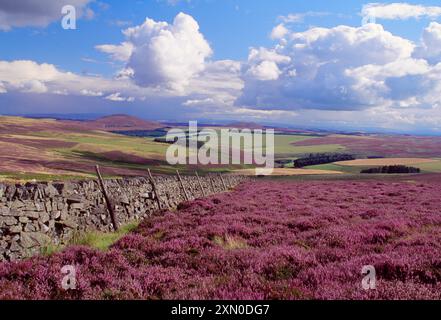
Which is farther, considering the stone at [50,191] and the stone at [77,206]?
the stone at [77,206]

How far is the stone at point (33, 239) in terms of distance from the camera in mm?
12062

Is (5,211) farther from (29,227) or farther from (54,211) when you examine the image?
(54,211)

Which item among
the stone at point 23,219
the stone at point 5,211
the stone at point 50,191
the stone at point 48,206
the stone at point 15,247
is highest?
the stone at point 50,191

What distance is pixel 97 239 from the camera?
47.8 ft

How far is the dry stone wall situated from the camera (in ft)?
39.4

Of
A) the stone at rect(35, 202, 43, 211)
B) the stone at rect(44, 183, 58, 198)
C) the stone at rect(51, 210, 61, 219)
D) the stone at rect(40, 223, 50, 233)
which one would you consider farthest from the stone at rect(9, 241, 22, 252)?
the stone at rect(44, 183, 58, 198)

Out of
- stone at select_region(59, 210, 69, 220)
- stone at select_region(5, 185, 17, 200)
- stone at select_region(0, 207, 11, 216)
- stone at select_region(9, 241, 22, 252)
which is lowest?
stone at select_region(9, 241, 22, 252)

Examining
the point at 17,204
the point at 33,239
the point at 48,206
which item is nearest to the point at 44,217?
the point at 48,206

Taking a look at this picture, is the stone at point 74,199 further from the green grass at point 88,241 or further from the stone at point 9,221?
the stone at point 9,221

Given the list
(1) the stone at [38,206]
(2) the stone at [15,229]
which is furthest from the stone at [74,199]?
(2) the stone at [15,229]

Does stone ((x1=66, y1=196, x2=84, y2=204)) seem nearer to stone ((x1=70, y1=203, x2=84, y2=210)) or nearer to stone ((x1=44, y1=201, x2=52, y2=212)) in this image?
stone ((x1=70, y1=203, x2=84, y2=210))

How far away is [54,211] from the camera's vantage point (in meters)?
14.8
